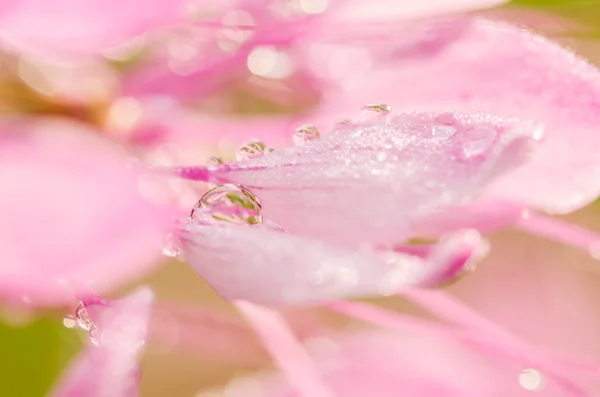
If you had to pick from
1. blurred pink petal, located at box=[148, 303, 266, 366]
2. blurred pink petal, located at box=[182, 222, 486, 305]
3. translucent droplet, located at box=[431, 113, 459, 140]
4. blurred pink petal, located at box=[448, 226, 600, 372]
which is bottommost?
blurred pink petal, located at box=[182, 222, 486, 305]

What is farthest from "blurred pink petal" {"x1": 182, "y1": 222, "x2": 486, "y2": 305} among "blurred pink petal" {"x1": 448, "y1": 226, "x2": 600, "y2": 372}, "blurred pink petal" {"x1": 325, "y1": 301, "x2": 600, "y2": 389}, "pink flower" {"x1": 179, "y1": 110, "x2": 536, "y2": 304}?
"blurred pink petal" {"x1": 448, "y1": 226, "x2": 600, "y2": 372}

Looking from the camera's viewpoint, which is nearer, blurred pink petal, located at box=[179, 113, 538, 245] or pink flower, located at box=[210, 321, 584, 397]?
blurred pink petal, located at box=[179, 113, 538, 245]

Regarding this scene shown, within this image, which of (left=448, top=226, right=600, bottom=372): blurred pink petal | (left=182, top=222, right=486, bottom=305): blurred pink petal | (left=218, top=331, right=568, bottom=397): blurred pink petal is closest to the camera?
(left=182, top=222, right=486, bottom=305): blurred pink petal

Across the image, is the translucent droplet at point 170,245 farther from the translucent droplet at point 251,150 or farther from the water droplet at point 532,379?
the water droplet at point 532,379

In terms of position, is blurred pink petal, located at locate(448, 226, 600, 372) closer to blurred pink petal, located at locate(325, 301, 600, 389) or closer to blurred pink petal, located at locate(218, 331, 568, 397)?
blurred pink petal, located at locate(218, 331, 568, 397)

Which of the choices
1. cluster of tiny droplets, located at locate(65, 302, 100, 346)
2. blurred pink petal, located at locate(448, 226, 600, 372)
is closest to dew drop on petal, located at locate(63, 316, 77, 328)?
cluster of tiny droplets, located at locate(65, 302, 100, 346)

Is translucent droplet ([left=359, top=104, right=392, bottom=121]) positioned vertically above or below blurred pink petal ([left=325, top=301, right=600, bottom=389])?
above

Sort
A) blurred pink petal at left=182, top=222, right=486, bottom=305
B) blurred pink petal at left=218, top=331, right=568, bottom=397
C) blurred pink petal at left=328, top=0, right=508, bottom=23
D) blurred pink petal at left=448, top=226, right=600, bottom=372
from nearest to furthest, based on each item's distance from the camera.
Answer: blurred pink petal at left=182, top=222, right=486, bottom=305 → blurred pink petal at left=328, top=0, right=508, bottom=23 → blurred pink petal at left=218, top=331, right=568, bottom=397 → blurred pink petal at left=448, top=226, right=600, bottom=372
